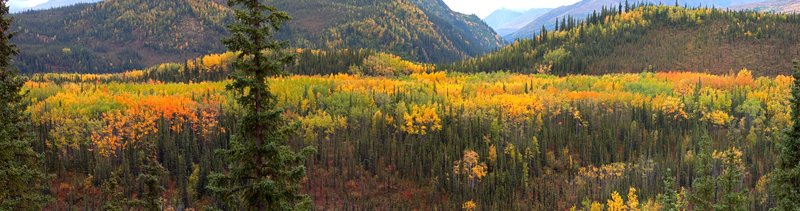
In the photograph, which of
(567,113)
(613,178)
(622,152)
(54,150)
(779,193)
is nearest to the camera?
(779,193)

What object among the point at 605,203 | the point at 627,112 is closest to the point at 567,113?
the point at 627,112

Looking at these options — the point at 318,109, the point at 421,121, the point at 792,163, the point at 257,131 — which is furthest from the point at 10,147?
the point at 318,109

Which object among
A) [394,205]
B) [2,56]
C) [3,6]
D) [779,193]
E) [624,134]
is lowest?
[394,205]

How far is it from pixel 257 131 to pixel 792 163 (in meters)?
31.8

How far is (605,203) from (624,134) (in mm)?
37618

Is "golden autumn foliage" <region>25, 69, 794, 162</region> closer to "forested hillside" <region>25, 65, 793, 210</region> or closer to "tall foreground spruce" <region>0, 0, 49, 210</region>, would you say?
"forested hillside" <region>25, 65, 793, 210</region>

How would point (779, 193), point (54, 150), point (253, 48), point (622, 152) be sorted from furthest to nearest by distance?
point (622, 152) → point (54, 150) → point (779, 193) → point (253, 48)

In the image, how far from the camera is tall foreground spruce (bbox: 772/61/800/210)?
36.9 meters

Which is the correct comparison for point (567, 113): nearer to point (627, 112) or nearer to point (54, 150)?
point (627, 112)

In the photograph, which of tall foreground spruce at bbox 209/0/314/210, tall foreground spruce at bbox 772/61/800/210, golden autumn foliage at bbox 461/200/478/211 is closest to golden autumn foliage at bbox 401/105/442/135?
golden autumn foliage at bbox 461/200/478/211

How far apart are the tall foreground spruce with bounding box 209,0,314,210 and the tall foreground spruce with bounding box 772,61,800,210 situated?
28.7 meters

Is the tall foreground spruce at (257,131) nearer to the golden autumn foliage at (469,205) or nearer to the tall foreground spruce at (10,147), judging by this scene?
the tall foreground spruce at (10,147)

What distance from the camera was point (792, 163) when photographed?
3769cm

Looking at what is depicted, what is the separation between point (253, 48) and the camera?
83.4 feet
